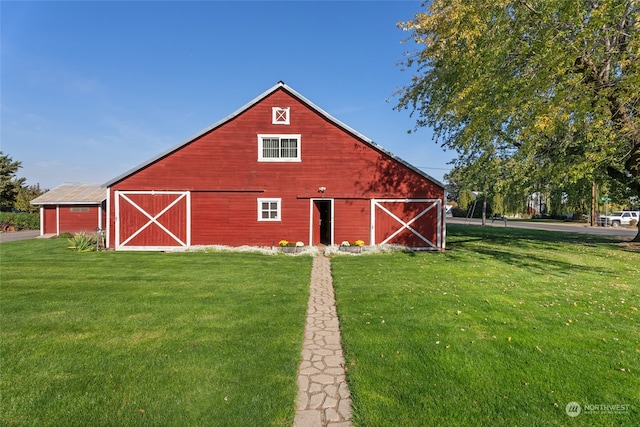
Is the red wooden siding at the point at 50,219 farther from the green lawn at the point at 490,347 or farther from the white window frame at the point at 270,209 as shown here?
the green lawn at the point at 490,347

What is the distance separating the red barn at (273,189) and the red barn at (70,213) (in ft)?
33.1

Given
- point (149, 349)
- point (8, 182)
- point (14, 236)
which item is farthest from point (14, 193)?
point (149, 349)

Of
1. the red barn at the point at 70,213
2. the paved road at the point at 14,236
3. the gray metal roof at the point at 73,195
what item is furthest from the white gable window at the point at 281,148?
the paved road at the point at 14,236

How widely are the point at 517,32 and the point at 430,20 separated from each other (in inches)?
148

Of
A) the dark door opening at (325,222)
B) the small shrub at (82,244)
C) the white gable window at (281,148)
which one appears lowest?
the small shrub at (82,244)

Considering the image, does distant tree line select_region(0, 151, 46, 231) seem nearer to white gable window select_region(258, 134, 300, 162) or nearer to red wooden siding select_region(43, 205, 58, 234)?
red wooden siding select_region(43, 205, 58, 234)

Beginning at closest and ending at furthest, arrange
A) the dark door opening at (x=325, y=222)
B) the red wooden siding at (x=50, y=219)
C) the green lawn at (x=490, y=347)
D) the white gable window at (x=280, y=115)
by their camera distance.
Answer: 1. the green lawn at (x=490, y=347)
2. the white gable window at (x=280, y=115)
3. the dark door opening at (x=325, y=222)
4. the red wooden siding at (x=50, y=219)

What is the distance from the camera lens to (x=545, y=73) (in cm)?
1079

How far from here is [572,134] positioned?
541 inches

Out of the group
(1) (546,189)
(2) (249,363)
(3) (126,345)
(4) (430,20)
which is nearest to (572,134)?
(1) (546,189)

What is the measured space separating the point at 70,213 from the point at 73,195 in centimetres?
151

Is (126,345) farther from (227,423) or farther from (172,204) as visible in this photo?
(172,204)

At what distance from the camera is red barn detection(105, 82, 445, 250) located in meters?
15.0

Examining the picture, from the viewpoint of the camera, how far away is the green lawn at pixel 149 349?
10.5 ft
